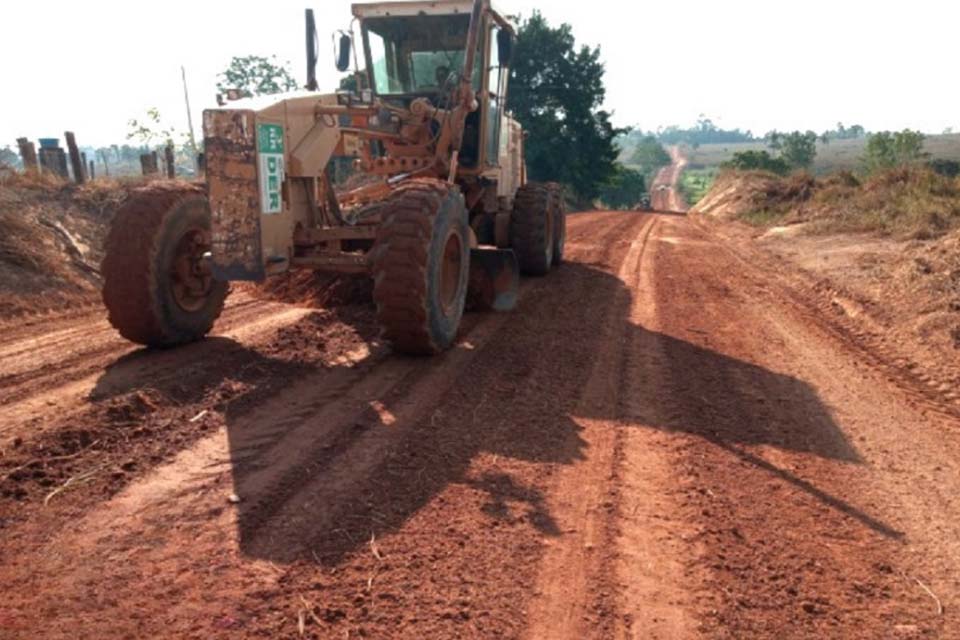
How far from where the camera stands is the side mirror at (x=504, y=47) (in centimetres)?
860

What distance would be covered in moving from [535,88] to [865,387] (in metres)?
35.8

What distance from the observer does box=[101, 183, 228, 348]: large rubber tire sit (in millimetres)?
5734

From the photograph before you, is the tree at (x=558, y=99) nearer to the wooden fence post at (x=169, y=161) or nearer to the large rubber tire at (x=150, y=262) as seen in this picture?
the wooden fence post at (x=169, y=161)

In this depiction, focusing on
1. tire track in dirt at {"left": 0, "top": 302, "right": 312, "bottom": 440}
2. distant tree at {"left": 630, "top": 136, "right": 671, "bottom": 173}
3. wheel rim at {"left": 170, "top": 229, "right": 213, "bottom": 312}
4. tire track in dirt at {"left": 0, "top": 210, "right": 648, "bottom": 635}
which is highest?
wheel rim at {"left": 170, "top": 229, "right": 213, "bottom": 312}

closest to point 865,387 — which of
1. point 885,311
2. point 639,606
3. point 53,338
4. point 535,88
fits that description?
point 885,311

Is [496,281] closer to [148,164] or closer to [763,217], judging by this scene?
[148,164]

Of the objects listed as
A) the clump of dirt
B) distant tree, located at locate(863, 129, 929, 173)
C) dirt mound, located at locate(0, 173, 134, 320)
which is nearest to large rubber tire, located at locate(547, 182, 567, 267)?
the clump of dirt

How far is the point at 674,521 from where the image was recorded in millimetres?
3572

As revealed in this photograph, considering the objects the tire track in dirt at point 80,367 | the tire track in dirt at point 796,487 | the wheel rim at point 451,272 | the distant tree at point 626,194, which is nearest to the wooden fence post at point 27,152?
the tire track in dirt at point 80,367

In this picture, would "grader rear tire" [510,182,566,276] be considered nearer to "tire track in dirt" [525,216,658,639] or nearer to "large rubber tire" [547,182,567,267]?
"large rubber tire" [547,182,567,267]

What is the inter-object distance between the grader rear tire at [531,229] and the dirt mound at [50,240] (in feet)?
18.4

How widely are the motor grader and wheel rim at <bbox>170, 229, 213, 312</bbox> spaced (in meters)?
0.01

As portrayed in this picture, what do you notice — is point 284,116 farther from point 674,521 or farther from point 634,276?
point 634,276

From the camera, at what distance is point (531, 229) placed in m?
10.5
